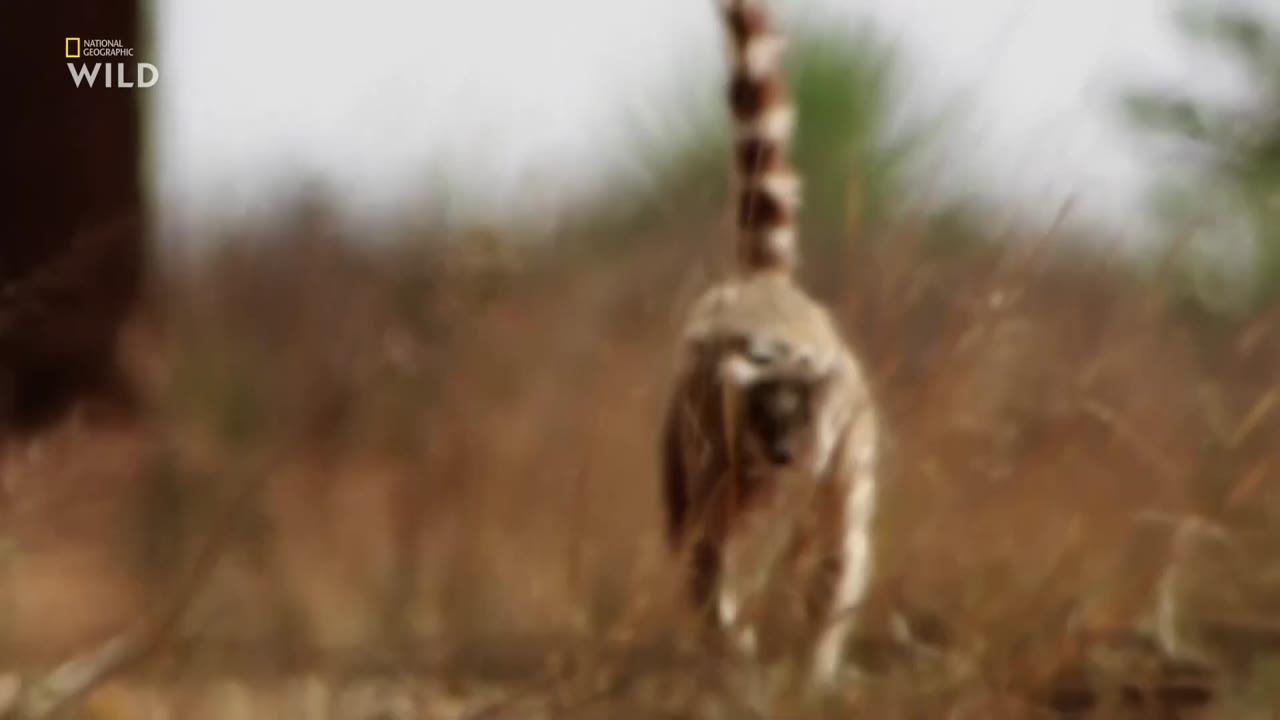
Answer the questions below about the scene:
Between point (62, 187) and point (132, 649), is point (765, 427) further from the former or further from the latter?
point (62, 187)

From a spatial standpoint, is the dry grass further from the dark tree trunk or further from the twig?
the dark tree trunk

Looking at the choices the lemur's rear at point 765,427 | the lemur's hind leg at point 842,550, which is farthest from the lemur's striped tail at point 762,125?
the lemur's hind leg at point 842,550

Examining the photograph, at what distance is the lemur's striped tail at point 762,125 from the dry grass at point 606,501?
0.13 metres

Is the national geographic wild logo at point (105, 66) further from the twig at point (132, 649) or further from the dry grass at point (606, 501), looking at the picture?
the twig at point (132, 649)

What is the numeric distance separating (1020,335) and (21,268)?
1.46m

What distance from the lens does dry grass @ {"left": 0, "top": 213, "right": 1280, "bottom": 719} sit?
111cm

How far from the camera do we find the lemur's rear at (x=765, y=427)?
1213 millimetres

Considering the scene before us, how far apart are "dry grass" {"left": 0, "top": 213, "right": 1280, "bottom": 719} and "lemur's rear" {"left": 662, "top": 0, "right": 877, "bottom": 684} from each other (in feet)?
0.14

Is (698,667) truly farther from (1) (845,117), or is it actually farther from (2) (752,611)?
(1) (845,117)

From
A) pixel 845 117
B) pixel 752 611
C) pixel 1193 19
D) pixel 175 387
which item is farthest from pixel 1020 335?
pixel 175 387

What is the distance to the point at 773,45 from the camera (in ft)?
5.25

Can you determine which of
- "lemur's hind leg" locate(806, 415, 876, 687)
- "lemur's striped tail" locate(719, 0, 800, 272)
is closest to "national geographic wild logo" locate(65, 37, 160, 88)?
"lemur's striped tail" locate(719, 0, 800, 272)

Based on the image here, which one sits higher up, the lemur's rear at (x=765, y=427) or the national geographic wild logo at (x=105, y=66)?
the national geographic wild logo at (x=105, y=66)

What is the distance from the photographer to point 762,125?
5.18 feet
